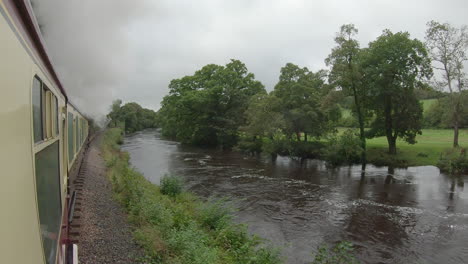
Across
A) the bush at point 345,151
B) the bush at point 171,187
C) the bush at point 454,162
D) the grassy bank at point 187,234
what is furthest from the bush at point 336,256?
the bush at point 454,162

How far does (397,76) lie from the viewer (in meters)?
22.5

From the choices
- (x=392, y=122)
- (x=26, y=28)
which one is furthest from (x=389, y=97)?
(x=26, y=28)

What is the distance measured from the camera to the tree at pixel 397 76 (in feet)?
72.5

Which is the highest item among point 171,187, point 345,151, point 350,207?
point 345,151

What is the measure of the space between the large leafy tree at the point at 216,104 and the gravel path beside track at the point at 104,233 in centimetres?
2568

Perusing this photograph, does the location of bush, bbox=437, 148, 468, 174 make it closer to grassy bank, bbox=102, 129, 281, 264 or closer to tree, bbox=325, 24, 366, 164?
tree, bbox=325, 24, 366, 164

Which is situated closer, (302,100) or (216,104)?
(302,100)

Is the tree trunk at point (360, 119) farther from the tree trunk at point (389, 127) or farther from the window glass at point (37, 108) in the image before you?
the window glass at point (37, 108)

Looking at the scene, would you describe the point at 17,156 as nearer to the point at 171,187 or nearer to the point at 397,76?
the point at 171,187

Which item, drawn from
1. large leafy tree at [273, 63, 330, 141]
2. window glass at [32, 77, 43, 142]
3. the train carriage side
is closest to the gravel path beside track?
window glass at [32, 77, 43, 142]

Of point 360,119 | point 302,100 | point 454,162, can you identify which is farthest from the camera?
point 302,100

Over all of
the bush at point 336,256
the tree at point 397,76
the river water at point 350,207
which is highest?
the tree at point 397,76

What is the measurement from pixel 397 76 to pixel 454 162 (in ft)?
22.7

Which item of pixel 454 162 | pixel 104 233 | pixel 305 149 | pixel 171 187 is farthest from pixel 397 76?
pixel 104 233
